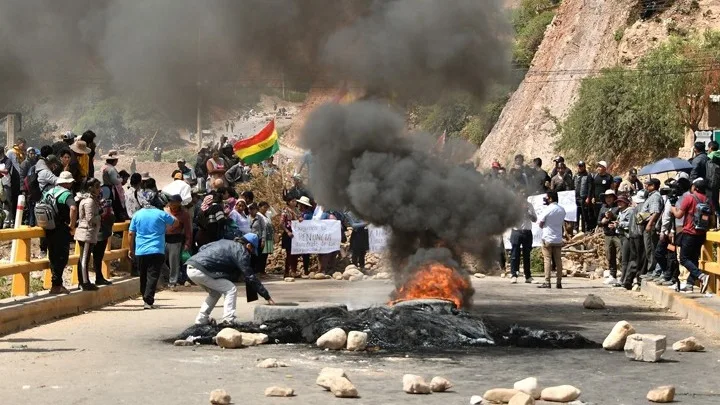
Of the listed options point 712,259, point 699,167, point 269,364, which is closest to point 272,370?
point 269,364

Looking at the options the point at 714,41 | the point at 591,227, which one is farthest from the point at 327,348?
the point at 714,41

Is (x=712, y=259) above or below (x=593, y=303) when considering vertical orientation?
above

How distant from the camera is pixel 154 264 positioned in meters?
17.7

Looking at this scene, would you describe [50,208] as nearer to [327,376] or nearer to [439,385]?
[327,376]

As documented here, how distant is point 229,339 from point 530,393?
4294 millimetres

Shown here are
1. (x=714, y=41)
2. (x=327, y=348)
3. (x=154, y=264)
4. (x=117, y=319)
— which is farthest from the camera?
(x=714, y=41)

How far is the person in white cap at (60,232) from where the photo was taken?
16.3 metres

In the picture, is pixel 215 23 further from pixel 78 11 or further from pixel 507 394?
pixel 507 394

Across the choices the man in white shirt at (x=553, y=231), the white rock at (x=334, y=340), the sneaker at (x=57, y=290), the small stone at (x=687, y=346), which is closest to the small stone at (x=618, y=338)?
the small stone at (x=687, y=346)

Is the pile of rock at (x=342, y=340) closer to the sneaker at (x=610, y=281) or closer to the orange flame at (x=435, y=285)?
the orange flame at (x=435, y=285)

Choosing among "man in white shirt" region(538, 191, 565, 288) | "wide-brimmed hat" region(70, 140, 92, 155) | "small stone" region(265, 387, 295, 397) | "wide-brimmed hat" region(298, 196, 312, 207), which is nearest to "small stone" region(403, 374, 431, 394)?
"small stone" region(265, 387, 295, 397)

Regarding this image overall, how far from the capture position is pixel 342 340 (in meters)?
13.3

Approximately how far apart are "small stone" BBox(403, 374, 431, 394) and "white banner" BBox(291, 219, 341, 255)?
14.7 metres

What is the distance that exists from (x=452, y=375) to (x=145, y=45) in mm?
6498
